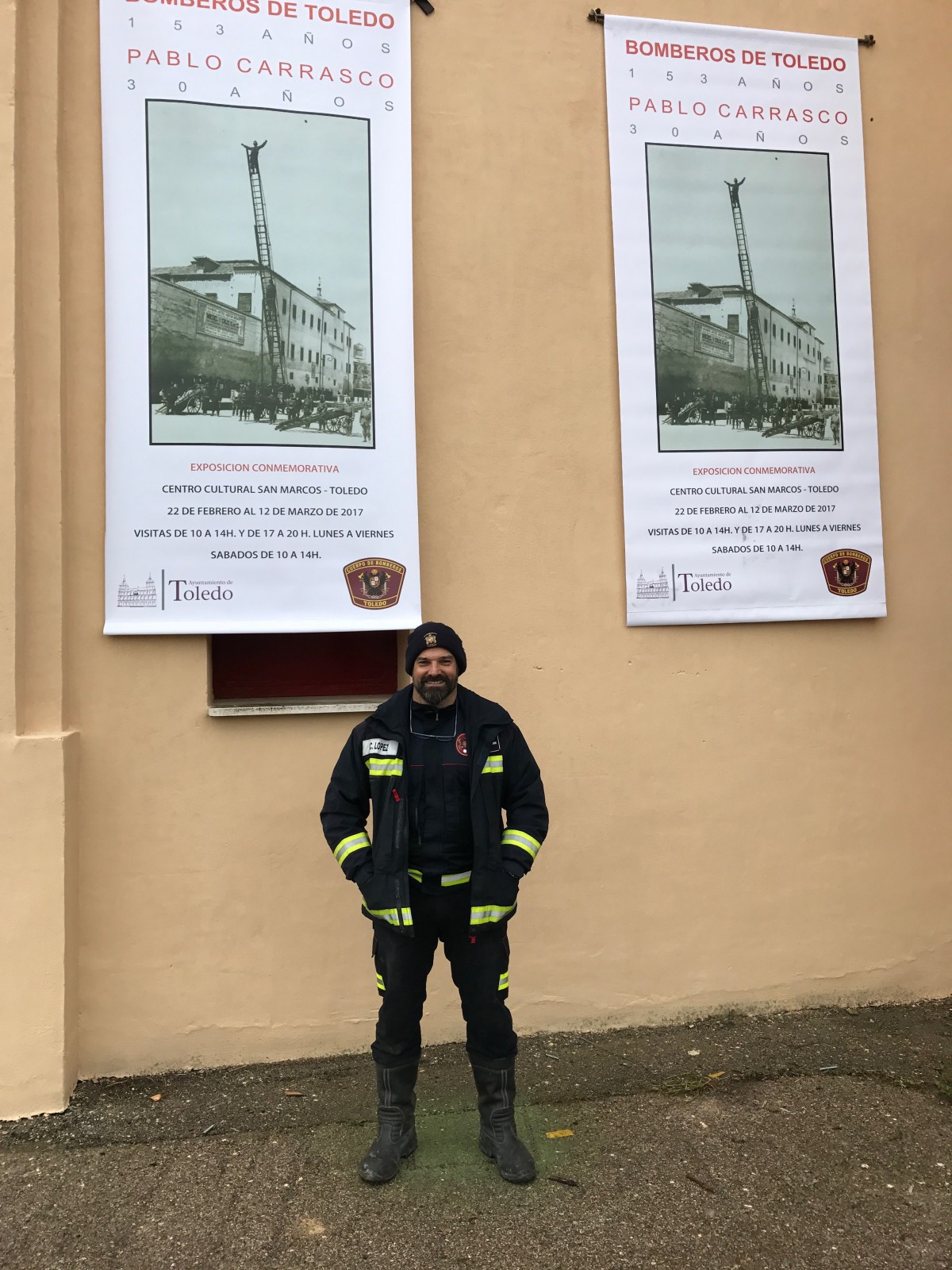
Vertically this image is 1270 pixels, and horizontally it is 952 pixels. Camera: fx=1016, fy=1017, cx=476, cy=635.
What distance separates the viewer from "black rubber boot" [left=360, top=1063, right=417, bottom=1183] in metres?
3.92

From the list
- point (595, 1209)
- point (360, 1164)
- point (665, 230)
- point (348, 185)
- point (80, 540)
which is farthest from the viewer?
point (665, 230)

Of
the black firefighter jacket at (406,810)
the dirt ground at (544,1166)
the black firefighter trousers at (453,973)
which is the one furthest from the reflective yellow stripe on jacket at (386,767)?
the dirt ground at (544,1166)

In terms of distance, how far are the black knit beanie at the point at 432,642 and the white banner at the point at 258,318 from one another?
3.77 feet

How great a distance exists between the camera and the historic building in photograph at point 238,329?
490 cm

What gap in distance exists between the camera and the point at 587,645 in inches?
210

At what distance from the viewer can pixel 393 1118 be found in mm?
3969

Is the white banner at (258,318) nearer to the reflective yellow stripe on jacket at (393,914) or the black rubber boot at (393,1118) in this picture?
the reflective yellow stripe on jacket at (393,914)

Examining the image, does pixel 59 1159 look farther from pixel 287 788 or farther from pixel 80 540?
pixel 80 540

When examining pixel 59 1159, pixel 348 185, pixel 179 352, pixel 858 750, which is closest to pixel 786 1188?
pixel 858 750

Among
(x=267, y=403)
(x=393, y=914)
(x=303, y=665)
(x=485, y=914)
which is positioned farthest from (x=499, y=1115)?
(x=267, y=403)

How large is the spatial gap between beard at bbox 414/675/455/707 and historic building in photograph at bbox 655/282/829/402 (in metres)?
2.47

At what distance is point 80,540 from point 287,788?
1.54m

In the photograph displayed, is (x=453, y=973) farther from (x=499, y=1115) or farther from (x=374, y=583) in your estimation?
(x=374, y=583)

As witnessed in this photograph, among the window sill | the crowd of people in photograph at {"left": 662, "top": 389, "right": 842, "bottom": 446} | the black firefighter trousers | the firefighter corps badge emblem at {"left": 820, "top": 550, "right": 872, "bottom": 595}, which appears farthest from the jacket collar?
the firefighter corps badge emblem at {"left": 820, "top": 550, "right": 872, "bottom": 595}
